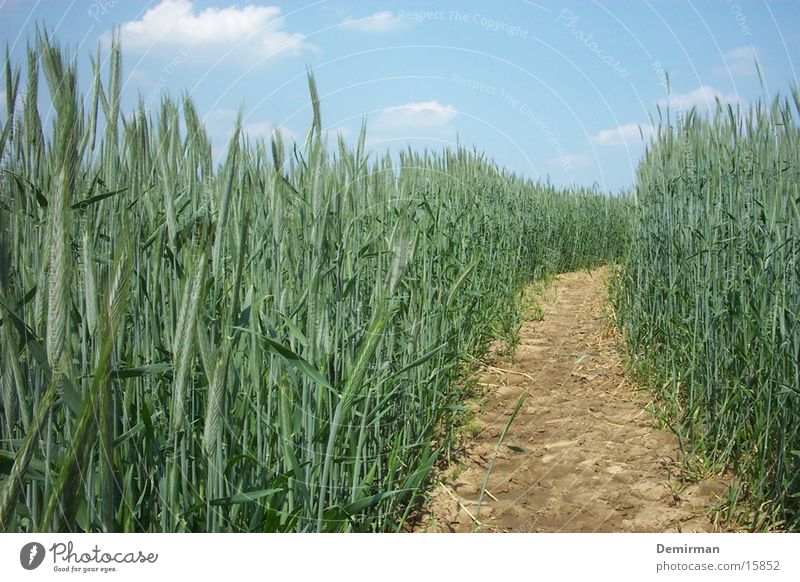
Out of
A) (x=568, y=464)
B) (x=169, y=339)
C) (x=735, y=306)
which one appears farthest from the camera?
(x=568, y=464)

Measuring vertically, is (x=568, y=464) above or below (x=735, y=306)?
below

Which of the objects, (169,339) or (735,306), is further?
(735,306)

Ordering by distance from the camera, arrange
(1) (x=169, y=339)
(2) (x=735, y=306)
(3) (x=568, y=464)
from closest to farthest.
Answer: (1) (x=169, y=339), (2) (x=735, y=306), (3) (x=568, y=464)

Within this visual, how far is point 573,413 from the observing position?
2.83 meters

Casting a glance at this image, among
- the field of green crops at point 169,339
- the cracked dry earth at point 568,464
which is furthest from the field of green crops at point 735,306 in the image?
the field of green crops at point 169,339

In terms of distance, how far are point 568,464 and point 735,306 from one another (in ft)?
2.42

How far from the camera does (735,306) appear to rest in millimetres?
2102

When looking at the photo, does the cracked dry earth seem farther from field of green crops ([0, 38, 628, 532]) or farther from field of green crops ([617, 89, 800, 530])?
field of green crops ([0, 38, 628, 532])

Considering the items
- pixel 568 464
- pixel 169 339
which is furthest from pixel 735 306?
pixel 169 339

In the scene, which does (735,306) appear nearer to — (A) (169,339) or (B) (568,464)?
(B) (568,464)

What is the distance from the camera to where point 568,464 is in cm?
225
